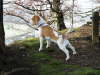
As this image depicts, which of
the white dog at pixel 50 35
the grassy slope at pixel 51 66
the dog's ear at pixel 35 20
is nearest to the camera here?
the grassy slope at pixel 51 66

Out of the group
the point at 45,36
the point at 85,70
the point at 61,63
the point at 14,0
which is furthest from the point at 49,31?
the point at 14,0

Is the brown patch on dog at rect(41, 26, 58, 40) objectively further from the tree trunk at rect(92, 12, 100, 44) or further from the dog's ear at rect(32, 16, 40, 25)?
Answer: the tree trunk at rect(92, 12, 100, 44)

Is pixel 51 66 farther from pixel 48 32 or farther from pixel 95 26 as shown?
pixel 95 26

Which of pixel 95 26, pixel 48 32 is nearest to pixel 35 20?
pixel 48 32

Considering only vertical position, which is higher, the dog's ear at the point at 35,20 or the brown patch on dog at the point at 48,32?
the dog's ear at the point at 35,20

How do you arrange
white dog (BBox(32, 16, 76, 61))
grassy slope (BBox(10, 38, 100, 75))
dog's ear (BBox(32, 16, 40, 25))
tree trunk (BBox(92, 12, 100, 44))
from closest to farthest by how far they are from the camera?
grassy slope (BBox(10, 38, 100, 75)), white dog (BBox(32, 16, 76, 61)), dog's ear (BBox(32, 16, 40, 25)), tree trunk (BBox(92, 12, 100, 44))

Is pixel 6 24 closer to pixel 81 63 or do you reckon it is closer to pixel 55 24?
pixel 55 24

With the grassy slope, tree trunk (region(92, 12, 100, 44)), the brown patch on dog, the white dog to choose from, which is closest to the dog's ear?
the white dog

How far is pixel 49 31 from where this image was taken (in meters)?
5.68

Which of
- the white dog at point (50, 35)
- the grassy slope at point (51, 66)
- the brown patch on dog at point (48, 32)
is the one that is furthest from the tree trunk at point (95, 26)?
the brown patch on dog at point (48, 32)

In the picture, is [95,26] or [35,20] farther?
[95,26]

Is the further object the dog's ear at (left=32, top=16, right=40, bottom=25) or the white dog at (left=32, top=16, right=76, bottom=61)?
the dog's ear at (left=32, top=16, right=40, bottom=25)

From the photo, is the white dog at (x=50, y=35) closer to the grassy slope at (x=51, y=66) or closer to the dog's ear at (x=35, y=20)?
the dog's ear at (x=35, y=20)

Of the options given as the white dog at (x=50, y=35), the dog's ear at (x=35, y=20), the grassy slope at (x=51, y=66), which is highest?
the dog's ear at (x=35, y=20)
